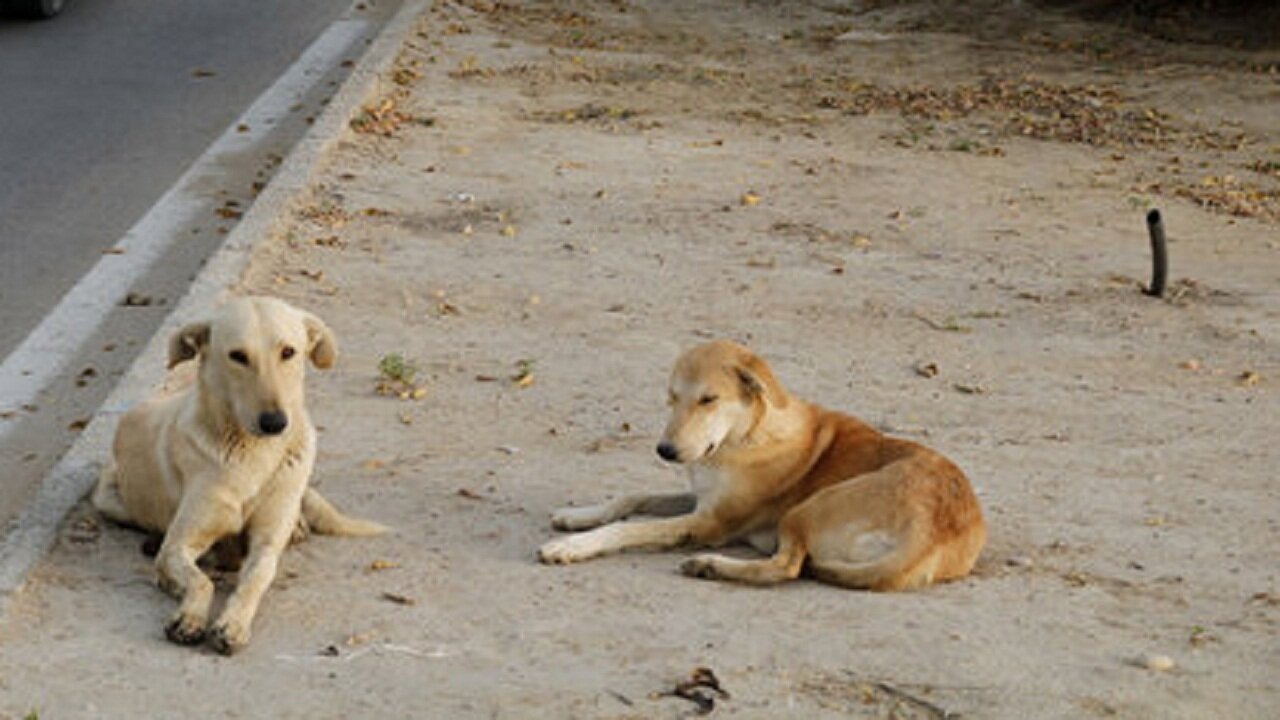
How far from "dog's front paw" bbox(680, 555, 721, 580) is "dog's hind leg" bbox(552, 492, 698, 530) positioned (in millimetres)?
485

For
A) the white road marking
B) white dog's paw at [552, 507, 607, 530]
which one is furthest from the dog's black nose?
the white road marking

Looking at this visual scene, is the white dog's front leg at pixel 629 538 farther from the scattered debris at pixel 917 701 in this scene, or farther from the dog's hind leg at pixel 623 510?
the scattered debris at pixel 917 701

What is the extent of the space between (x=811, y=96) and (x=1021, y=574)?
32.2 feet

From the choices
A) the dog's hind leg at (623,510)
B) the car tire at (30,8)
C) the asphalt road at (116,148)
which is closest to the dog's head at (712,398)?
the dog's hind leg at (623,510)

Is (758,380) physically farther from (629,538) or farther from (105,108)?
(105,108)

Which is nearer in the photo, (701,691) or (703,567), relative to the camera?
(701,691)

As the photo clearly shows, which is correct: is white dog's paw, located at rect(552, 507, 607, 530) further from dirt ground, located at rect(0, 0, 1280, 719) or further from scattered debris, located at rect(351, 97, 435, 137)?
scattered debris, located at rect(351, 97, 435, 137)

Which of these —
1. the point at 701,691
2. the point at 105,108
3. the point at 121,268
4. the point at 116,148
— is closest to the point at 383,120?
the point at 116,148

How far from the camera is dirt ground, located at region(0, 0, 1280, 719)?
524 centimetres

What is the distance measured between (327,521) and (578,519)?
764mm

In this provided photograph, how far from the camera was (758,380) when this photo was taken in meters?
6.13

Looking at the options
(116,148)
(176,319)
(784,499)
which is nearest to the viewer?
(784,499)

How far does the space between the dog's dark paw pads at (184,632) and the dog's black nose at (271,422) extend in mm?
576

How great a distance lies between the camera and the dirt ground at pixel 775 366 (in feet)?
17.2
